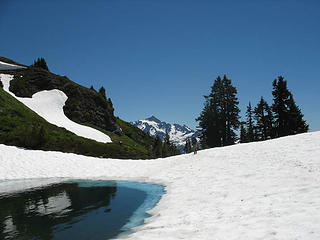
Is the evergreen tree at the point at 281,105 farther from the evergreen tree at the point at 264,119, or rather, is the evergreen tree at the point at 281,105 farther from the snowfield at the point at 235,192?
the snowfield at the point at 235,192

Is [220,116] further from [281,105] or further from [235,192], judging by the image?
[235,192]

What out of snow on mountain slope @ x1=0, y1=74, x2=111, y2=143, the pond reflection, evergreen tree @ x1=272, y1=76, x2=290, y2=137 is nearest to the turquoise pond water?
the pond reflection

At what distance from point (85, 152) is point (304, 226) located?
2970 cm

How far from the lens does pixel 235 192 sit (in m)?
9.87

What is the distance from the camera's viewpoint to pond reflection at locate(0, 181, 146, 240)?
6891 mm

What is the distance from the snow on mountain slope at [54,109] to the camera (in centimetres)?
4344

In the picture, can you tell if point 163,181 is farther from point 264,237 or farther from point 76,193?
point 264,237

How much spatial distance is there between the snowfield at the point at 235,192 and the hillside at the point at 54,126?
512 cm

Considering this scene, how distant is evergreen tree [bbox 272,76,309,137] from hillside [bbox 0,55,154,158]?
2923 cm

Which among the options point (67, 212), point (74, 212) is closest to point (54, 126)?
point (67, 212)

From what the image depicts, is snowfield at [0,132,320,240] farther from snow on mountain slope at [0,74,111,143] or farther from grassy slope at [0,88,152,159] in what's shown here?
snow on mountain slope at [0,74,111,143]

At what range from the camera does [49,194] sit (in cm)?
1252

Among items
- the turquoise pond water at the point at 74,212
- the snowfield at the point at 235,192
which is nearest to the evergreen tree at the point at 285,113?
the snowfield at the point at 235,192

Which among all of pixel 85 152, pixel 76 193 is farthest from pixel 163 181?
pixel 85 152
